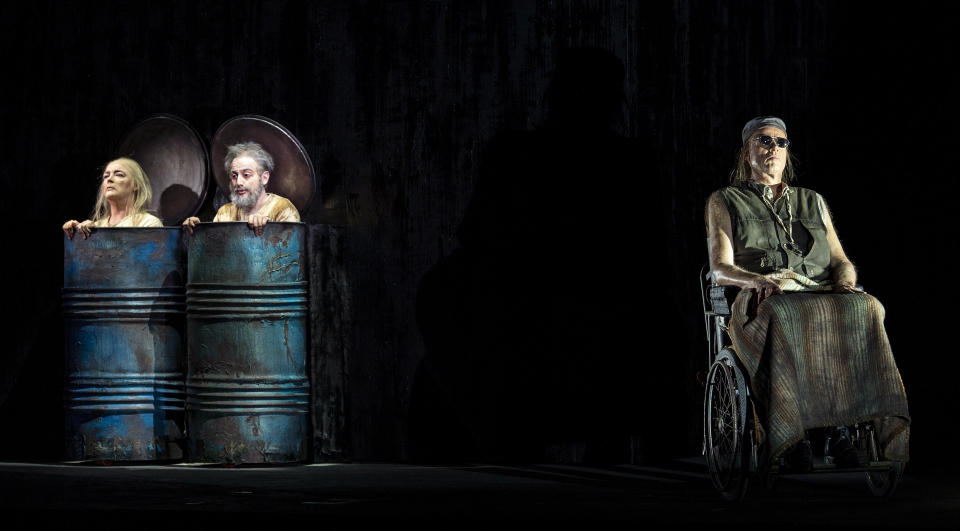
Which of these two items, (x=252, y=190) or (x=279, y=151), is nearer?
(x=252, y=190)

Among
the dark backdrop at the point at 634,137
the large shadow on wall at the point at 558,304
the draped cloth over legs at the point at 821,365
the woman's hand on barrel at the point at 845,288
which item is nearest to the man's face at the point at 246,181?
the dark backdrop at the point at 634,137

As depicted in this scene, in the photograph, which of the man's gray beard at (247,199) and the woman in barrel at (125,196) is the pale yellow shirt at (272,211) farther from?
the woman in barrel at (125,196)

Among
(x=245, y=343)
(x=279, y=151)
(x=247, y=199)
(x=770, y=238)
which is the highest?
(x=279, y=151)

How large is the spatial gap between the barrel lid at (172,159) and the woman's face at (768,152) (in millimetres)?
2667

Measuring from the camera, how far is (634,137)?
611 centimetres

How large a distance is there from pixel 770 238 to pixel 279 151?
2391 mm

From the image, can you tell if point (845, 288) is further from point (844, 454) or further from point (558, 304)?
point (558, 304)

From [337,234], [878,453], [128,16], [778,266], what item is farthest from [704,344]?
[128,16]

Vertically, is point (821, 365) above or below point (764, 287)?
below

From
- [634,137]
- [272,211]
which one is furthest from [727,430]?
[272,211]

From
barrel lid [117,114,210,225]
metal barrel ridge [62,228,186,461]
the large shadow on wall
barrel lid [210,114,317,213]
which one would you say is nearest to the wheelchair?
the large shadow on wall

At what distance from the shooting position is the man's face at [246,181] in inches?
236

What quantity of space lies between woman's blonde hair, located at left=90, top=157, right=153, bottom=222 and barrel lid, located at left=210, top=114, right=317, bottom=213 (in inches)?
14.4

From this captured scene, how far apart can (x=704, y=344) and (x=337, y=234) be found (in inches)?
71.0
